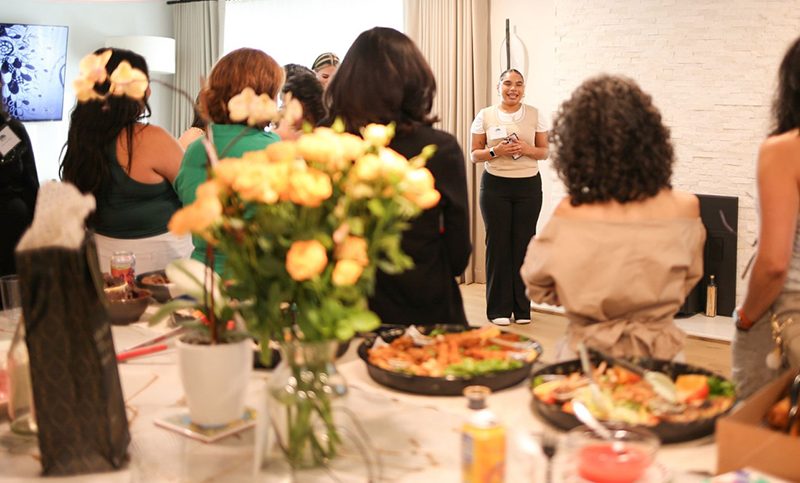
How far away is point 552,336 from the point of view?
5137mm

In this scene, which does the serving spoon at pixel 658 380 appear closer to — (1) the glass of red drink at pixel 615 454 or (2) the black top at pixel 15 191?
(1) the glass of red drink at pixel 615 454

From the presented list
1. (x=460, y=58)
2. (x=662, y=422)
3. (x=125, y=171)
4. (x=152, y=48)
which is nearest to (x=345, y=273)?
(x=662, y=422)

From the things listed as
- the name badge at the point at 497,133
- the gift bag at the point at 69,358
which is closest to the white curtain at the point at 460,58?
the name badge at the point at 497,133

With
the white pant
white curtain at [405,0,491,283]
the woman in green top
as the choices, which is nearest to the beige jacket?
the woman in green top

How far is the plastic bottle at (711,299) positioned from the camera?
17.4ft

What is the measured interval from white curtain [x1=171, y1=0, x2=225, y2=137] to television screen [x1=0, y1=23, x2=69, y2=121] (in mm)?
1133

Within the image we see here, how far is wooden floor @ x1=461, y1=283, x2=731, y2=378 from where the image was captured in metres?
4.54

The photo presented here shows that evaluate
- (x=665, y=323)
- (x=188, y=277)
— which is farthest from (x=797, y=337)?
(x=188, y=277)

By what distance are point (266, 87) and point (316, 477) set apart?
1.72m

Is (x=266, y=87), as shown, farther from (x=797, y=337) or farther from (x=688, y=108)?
(x=688, y=108)

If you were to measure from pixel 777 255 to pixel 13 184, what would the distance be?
2916 mm

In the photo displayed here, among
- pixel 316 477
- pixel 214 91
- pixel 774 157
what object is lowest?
pixel 316 477

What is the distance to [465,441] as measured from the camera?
119 cm

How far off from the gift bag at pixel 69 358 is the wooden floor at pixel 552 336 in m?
2.91
